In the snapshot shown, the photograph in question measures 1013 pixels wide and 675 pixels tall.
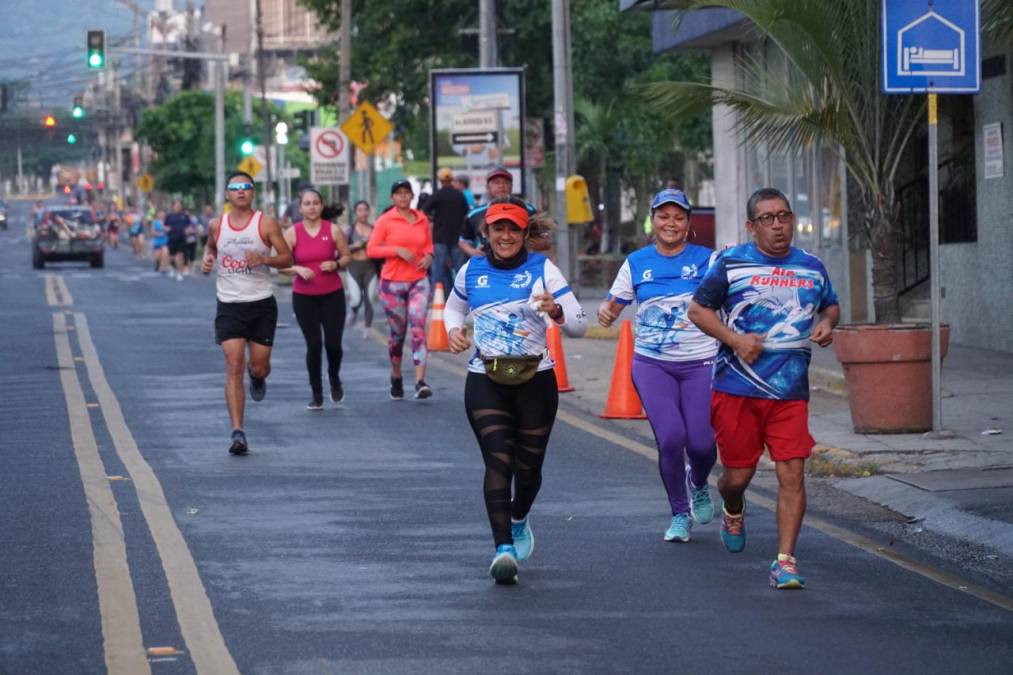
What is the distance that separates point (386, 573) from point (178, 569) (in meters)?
0.91

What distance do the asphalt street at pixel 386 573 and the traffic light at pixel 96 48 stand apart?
82.0 feet

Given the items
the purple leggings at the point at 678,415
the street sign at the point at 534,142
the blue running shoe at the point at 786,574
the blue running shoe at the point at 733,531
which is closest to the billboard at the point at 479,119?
the street sign at the point at 534,142

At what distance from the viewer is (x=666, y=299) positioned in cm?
982

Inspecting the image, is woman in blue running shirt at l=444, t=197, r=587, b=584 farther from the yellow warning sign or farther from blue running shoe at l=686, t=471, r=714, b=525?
the yellow warning sign

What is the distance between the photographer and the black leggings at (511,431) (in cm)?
880

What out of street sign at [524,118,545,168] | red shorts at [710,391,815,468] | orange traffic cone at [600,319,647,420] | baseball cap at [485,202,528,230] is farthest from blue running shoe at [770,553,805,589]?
street sign at [524,118,545,168]

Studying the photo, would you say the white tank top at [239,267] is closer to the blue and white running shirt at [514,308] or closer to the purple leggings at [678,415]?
the purple leggings at [678,415]

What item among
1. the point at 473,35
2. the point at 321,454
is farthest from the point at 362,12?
the point at 321,454

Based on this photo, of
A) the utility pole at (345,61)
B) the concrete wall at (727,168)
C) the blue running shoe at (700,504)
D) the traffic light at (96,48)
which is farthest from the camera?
the traffic light at (96,48)

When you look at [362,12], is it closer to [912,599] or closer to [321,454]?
[321,454]

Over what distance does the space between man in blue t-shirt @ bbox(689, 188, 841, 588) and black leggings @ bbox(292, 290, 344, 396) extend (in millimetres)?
7688

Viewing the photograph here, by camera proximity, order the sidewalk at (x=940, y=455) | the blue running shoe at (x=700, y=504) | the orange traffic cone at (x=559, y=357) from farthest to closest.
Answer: the orange traffic cone at (x=559, y=357) → the sidewalk at (x=940, y=455) → the blue running shoe at (x=700, y=504)

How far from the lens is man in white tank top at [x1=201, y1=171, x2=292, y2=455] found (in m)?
13.5

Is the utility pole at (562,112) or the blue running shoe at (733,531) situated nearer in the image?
the blue running shoe at (733,531)
